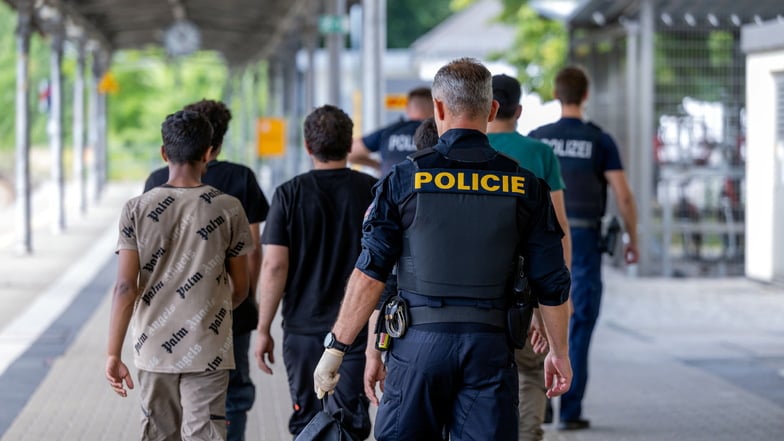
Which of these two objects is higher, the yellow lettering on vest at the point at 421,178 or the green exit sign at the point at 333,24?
the green exit sign at the point at 333,24

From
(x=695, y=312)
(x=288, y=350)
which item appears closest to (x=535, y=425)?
(x=288, y=350)

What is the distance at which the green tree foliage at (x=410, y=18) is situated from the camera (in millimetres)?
→ 72000

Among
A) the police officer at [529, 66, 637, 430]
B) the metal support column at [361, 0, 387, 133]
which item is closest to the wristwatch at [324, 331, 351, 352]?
the police officer at [529, 66, 637, 430]

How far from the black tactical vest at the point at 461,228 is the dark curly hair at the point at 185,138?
1.34m

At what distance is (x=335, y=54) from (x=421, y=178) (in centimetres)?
1484

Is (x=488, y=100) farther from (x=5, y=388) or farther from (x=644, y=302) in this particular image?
(x=644, y=302)

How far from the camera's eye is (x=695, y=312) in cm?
A: 1352

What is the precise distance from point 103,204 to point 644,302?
23.1m

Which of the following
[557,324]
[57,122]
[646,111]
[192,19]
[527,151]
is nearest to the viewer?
[557,324]

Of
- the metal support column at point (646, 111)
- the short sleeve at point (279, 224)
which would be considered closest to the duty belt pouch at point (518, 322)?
the short sleeve at point (279, 224)

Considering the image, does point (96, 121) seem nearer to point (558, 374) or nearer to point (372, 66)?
point (372, 66)

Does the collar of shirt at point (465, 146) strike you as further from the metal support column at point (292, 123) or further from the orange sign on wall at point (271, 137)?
the metal support column at point (292, 123)

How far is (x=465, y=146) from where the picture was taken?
4531mm

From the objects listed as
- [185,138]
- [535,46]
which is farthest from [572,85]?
[535,46]
